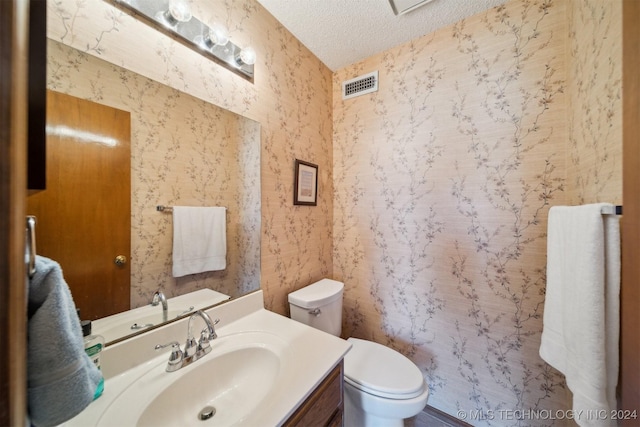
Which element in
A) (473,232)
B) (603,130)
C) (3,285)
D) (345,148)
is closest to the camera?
(3,285)

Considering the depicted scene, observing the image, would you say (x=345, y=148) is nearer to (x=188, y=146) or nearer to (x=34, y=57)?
(x=188, y=146)

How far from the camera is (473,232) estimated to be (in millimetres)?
1274

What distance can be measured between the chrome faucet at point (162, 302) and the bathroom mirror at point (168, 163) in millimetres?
18

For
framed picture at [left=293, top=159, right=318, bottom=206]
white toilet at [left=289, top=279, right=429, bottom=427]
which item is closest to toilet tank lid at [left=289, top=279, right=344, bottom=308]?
white toilet at [left=289, top=279, right=429, bottom=427]

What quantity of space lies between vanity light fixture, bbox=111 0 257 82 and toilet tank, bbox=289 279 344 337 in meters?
1.25

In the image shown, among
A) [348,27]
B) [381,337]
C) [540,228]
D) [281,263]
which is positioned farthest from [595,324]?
[348,27]

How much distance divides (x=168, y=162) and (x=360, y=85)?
142 centimetres

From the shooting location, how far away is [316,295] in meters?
1.33

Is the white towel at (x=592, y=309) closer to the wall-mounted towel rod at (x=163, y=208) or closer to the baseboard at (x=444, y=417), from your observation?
the baseboard at (x=444, y=417)

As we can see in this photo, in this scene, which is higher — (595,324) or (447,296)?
(595,324)

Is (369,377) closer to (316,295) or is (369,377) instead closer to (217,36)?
(316,295)

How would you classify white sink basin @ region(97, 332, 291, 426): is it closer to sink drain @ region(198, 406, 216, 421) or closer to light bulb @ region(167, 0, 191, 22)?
sink drain @ region(198, 406, 216, 421)

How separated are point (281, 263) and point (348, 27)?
1.51 meters

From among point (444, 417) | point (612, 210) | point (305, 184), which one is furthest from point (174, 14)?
point (444, 417)
